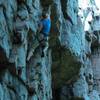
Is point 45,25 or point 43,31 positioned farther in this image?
point 43,31

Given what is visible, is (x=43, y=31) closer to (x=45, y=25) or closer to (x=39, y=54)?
(x=45, y=25)

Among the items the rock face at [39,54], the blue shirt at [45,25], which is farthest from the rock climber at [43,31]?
the rock face at [39,54]

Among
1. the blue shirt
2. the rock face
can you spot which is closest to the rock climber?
the blue shirt

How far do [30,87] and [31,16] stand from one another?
4173 mm

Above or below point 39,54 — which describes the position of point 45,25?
above

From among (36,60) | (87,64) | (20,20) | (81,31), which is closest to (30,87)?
(36,60)

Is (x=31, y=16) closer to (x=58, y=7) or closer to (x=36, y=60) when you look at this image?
(x=36, y=60)

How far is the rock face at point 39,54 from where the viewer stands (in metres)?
18.7

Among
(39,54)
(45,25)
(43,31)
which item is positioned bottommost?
(39,54)

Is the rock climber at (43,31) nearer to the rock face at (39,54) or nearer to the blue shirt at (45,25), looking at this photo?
the blue shirt at (45,25)

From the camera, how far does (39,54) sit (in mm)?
22422

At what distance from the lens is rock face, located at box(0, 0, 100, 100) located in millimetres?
18688

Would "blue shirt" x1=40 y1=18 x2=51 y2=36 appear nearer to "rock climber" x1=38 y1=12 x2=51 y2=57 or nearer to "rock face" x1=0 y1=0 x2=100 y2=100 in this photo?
"rock climber" x1=38 y1=12 x2=51 y2=57

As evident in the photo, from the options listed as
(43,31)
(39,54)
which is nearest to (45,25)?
(43,31)
